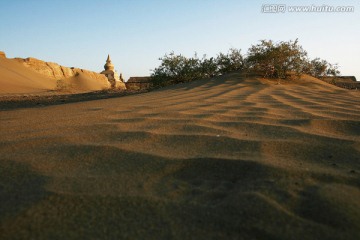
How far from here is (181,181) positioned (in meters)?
1.15

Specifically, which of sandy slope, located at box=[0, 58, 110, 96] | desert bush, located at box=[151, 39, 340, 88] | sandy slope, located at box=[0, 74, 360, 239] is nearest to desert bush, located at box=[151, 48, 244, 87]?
desert bush, located at box=[151, 39, 340, 88]

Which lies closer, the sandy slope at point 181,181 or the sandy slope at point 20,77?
the sandy slope at point 181,181

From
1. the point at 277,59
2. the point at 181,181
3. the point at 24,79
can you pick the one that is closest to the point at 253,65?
the point at 277,59

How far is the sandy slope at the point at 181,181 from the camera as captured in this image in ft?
2.81

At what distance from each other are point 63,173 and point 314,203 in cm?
86

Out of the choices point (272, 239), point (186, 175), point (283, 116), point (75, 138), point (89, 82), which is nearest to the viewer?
point (272, 239)

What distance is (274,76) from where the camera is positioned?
6.15 meters

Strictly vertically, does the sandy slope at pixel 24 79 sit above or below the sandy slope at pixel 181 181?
above

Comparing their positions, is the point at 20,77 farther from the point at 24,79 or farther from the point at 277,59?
the point at 277,59

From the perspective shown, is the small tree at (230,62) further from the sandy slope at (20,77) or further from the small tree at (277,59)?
the sandy slope at (20,77)

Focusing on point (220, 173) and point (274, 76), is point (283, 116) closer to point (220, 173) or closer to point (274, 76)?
point (220, 173)

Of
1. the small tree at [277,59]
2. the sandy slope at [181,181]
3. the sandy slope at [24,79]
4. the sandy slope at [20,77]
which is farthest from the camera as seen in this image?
the sandy slope at [20,77]

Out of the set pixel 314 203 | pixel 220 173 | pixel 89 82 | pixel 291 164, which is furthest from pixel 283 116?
pixel 89 82

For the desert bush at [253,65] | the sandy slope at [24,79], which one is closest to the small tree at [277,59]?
the desert bush at [253,65]
